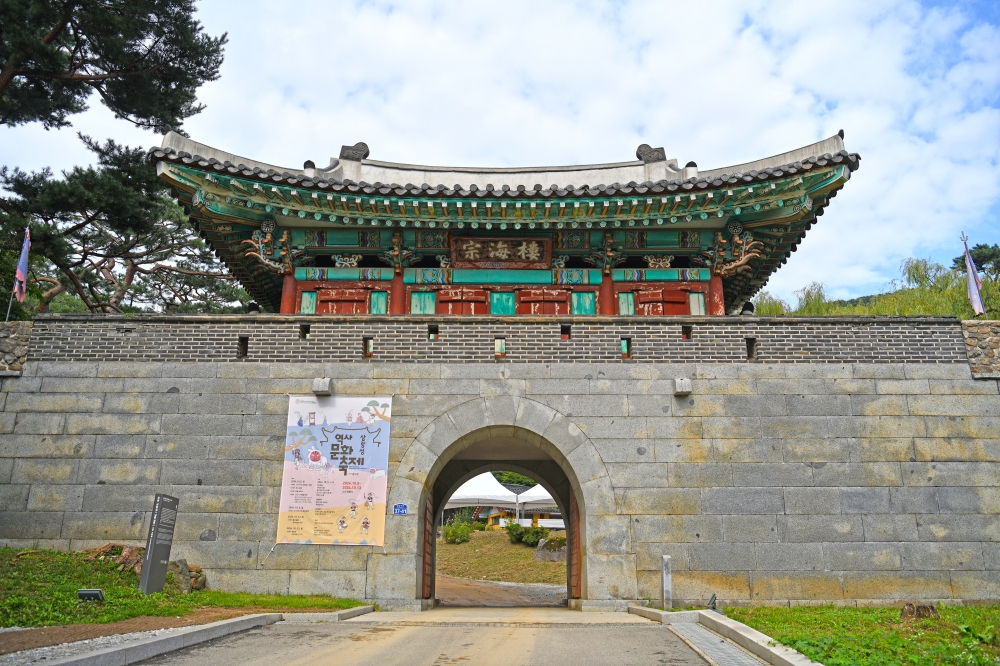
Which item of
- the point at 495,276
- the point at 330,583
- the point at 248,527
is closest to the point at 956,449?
the point at 495,276

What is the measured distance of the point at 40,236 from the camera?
580 inches

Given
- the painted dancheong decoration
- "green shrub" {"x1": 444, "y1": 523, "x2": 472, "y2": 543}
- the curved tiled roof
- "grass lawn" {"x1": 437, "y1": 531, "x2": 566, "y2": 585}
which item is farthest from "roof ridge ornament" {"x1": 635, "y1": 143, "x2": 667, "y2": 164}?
"green shrub" {"x1": 444, "y1": 523, "x2": 472, "y2": 543}

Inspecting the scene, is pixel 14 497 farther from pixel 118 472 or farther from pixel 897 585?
pixel 897 585

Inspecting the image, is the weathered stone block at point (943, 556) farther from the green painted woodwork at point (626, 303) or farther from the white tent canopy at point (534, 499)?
the white tent canopy at point (534, 499)

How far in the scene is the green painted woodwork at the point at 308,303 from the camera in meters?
13.3

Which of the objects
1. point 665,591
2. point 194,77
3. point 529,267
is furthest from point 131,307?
point 665,591

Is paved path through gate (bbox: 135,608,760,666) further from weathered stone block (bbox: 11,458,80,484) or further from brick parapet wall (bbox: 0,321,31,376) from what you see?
brick parapet wall (bbox: 0,321,31,376)

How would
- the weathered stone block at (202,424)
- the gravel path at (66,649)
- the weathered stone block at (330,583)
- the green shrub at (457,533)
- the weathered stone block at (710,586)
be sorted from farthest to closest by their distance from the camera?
the green shrub at (457,533)
the weathered stone block at (202,424)
the weathered stone block at (330,583)
the weathered stone block at (710,586)
the gravel path at (66,649)

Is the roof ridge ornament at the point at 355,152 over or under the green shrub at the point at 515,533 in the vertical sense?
over

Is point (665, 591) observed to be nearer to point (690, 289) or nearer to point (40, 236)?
point (690, 289)

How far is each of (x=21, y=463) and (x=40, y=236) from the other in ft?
20.4

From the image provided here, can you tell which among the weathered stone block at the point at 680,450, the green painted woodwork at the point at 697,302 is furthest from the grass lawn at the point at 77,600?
the green painted woodwork at the point at 697,302

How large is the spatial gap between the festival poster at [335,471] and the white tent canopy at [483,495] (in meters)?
17.2

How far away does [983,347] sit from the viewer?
1092cm
